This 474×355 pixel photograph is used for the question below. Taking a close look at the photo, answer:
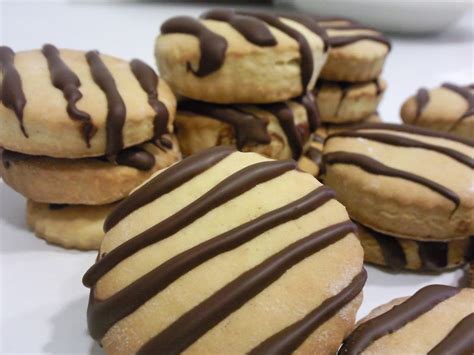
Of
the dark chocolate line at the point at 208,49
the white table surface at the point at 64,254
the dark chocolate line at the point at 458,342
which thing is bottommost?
the white table surface at the point at 64,254

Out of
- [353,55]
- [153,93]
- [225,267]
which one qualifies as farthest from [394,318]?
[353,55]

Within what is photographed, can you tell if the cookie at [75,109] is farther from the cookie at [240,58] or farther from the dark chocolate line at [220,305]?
the dark chocolate line at [220,305]

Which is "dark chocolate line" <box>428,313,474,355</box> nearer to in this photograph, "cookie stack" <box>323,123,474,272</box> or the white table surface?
the white table surface

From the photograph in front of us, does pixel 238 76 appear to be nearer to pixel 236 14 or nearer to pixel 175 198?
pixel 236 14

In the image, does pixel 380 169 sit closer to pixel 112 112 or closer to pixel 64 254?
pixel 112 112

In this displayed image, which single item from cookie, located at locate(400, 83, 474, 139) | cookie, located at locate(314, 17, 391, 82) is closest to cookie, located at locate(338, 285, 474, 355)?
cookie, located at locate(400, 83, 474, 139)

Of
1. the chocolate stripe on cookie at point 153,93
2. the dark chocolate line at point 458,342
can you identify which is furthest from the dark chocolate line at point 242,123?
the dark chocolate line at point 458,342
